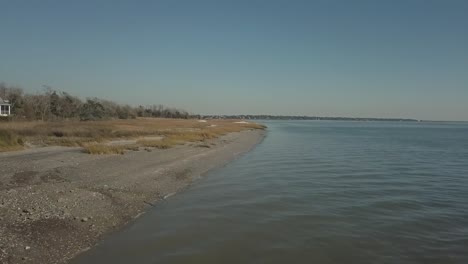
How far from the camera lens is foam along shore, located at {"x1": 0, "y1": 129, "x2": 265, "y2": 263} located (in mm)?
9977

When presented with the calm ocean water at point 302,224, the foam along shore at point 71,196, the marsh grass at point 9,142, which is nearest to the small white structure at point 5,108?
the marsh grass at point 9,142

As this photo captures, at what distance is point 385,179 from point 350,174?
2.42m

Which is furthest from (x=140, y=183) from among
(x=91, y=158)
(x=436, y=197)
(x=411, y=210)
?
(x=436, y=197)

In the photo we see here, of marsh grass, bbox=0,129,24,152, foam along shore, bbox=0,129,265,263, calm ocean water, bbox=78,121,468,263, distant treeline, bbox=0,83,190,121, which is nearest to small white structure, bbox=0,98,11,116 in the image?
distant treeline, bbox=0,83,190,121

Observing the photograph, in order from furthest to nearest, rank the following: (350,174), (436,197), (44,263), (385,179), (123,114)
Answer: (123,114), (350,174), (385,179), (436,197), (44,263)

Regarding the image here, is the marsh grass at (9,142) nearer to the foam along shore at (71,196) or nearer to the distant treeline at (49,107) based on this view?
the foam along shore at (71,196)

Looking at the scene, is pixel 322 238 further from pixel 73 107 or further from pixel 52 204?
pixel 73 107

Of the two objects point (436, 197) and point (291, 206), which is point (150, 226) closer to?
point (291, 206)

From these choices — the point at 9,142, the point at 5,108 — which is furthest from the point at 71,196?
the point at 5,108

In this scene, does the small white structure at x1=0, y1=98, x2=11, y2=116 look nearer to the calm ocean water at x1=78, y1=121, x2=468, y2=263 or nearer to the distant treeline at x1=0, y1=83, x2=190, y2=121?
the distant treeline at x1=0, y1=83, x2=190, y2=121

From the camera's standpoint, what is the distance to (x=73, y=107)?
9412 cm

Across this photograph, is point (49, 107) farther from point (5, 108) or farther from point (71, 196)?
point (71, 196)

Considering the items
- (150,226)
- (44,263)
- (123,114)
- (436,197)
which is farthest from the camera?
(123,114)

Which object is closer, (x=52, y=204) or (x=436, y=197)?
(x=52, y=204)
